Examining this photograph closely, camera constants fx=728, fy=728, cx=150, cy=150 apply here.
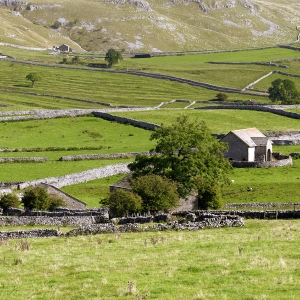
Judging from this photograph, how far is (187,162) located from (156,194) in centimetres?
824

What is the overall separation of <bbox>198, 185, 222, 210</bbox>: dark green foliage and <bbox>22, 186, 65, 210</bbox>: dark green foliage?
10.9 metres

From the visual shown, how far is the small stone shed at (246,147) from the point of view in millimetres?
81000

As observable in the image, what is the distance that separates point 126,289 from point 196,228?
17.5 metres

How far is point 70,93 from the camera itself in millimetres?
157375

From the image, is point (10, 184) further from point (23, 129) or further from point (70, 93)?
point (70, 93)

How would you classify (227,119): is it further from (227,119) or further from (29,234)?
(29,234)

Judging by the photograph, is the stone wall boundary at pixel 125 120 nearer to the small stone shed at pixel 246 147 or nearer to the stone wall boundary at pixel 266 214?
the small stone shed at pixel 246 147

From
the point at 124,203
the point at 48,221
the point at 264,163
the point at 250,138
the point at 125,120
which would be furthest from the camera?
the point at 125,120

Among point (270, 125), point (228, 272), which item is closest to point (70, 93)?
point (270, 125)

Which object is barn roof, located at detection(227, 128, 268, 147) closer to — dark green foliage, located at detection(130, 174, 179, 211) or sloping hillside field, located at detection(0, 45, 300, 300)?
sloping hillside field, located at detection(0, 45, 300, 300)

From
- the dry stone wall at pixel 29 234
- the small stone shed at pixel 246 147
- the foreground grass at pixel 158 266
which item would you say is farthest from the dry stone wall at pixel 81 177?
the foreground grass at pixel 158 266

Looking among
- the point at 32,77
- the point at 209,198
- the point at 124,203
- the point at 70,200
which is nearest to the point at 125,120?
the point at 70,200

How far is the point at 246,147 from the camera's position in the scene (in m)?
80.9

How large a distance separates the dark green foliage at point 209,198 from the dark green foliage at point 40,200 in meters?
10.9
